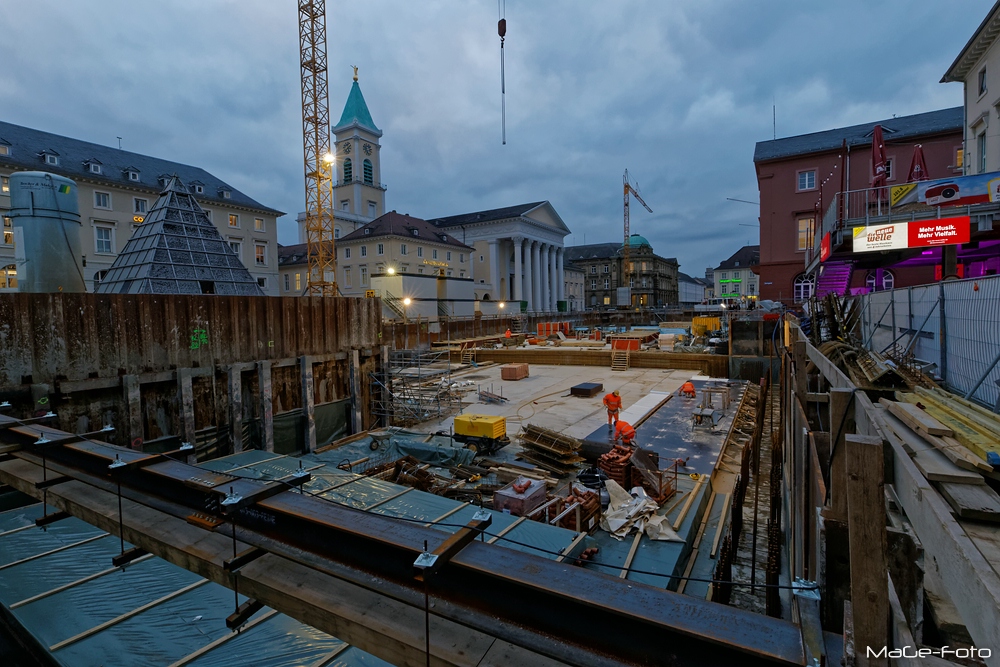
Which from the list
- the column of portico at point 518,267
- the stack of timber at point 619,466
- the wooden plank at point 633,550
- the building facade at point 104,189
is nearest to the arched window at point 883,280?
the stack of timber at point 619,466

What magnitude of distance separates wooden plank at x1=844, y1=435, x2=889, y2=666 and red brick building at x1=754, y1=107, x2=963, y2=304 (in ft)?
143

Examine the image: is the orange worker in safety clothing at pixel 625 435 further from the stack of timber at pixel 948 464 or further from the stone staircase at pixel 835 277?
the stone staircase at pixel 835 277

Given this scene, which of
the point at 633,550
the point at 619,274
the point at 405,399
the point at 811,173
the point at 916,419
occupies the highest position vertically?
the point at 811,173

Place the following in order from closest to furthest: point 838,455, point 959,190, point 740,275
Result: point 838,455
point 959,190
point 740,275

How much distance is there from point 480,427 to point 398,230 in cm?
5294

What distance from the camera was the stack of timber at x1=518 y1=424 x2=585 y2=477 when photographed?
51.4 ft

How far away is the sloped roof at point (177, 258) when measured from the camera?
1856 centimetres

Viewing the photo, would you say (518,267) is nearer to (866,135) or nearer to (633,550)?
(866,135)

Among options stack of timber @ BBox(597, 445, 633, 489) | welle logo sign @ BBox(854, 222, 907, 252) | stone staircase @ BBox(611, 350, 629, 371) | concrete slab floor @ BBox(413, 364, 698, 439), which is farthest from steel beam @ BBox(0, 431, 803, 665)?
stone staircase @ BBox(611, 350, 629, 371)

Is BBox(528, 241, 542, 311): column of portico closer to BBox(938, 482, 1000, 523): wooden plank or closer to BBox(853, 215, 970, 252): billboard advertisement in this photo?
BBox(853, 215, 970, 252): billboard advertisement

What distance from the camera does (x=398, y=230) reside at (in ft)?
214

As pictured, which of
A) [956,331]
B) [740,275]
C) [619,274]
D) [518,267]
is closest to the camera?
[956,331]

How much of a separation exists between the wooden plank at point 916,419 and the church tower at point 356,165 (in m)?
89.3

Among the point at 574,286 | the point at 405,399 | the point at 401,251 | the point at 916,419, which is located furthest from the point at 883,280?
the point at 574,286
